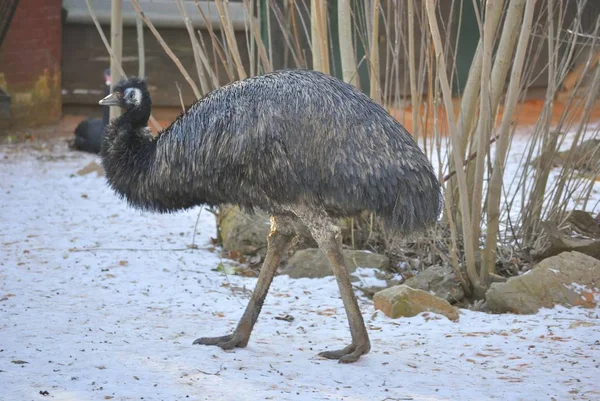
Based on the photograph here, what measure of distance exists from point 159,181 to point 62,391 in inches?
37.5

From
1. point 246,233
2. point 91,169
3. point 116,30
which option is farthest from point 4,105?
point 246,233

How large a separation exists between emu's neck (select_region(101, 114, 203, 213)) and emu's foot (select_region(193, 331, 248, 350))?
1.85ft

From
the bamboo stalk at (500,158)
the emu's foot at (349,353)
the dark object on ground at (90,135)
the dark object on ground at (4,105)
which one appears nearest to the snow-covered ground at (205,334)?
the emu's foot at (349,353)

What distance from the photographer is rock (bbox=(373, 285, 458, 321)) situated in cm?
467

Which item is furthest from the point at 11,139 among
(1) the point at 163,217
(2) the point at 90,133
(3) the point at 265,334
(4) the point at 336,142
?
(4) the point at 336,142

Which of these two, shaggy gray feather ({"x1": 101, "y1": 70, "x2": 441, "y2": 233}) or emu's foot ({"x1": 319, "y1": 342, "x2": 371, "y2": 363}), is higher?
A: shaggy gray feather ({"x1": 101, "y1": 70, "x2": 441, "y2": 233})

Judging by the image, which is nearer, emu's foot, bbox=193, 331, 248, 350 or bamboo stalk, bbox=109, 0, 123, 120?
emu's foot, bbox=193, 331, 248, 350

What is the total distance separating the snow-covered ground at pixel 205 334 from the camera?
3.54 m

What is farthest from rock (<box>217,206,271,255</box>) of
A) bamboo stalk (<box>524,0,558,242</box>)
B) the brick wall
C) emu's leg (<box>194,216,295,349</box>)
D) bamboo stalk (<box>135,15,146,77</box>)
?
the brick wall

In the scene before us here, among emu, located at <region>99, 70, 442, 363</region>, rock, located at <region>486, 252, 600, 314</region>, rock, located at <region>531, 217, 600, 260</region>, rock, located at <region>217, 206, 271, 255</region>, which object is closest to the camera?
emu, located at <region>99, 70, 442, 363</region>

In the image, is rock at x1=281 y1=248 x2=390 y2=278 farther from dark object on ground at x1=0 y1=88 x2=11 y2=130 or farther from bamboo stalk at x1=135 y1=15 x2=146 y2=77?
dark object on ground at x1=0 y1=88 x2=11 y2=130

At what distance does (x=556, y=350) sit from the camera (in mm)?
4148

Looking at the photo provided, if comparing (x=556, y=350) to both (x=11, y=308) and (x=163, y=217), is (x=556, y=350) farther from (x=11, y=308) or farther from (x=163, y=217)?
(x=163, y=217)

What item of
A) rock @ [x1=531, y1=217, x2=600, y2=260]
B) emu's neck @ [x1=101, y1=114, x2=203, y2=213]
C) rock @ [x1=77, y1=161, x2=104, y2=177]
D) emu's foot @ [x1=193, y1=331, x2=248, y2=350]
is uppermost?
emu's neck @ [x1=101, y1=114, x2=203, y2=213]
